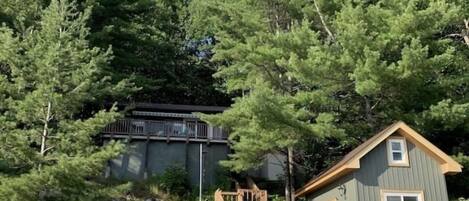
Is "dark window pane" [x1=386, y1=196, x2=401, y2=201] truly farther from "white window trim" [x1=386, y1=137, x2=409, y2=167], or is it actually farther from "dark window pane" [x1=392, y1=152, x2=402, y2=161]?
"dark window pane" [x1=392, y1=152, x2=402, y2=161]

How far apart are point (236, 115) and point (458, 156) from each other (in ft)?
26.6

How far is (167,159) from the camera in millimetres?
27969

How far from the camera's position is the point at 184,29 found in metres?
36.9

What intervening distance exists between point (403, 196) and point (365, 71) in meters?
4.31

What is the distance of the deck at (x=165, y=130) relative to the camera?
28.0 metres

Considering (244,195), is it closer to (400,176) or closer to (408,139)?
(400,176)

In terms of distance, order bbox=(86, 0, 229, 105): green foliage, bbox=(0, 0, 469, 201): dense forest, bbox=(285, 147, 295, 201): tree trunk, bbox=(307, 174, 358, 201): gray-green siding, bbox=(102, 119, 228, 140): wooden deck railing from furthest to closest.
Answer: bbox=(86, 0, 229, 105): green foliage, bbox=(102, 119, 228, 140): wooden deck railing, bbox=(285, 147, 295, 201): tree trunk, bbox=(0, 0, 469, 201): dense forest, bbox=(307, 174, 358, 201): gray-green siding

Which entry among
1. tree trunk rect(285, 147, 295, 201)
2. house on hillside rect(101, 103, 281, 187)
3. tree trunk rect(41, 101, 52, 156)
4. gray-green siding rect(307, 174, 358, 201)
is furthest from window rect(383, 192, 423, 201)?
tree trunk rect(41, 101, 52, 156)

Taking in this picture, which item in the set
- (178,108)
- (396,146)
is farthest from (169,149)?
(396,146)

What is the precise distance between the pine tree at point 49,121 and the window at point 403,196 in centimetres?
821

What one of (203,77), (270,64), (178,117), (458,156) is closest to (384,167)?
(458,156)

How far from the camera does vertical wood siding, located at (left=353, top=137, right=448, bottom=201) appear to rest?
16898 mm

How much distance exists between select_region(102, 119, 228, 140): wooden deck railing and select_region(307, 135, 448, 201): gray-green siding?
12.2 meters

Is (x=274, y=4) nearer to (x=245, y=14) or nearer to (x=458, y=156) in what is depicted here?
(x=245, y=14)
